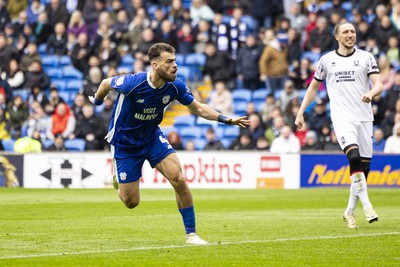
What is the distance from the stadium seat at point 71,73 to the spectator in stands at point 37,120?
2608 millimetres

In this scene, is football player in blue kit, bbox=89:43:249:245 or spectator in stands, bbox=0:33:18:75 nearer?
football player in blue kit, bbox=89:43:249:245

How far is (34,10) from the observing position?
3262 centimetres

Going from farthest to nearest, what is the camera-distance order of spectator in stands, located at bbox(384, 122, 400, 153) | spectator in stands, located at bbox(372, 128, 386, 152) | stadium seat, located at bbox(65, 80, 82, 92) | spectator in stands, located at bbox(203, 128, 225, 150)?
stadium seat, located at bbox(65, 80, 82, 92) < spectator in stands, located at bbox(203, 128, 225, 150) < spectator in stands, located at bbox(372, 128, 386, 152) < spectator in stands, located at bbox(384, 122, 400, 153)

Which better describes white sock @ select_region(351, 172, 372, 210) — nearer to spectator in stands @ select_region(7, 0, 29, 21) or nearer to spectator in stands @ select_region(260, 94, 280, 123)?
spectator in stands @ select_region(260, 94, 280, 123)

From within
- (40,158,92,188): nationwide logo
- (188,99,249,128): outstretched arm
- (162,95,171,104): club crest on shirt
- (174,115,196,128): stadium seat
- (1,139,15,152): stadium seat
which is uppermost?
(162,95,171,104): club crest on shirt

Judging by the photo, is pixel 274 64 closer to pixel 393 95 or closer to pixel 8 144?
pixel 393 95

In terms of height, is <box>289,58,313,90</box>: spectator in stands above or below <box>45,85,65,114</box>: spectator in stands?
above

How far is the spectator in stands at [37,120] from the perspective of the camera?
27766mm

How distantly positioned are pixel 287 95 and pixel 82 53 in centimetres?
698

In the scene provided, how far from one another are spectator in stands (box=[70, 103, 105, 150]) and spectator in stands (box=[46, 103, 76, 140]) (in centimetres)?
20

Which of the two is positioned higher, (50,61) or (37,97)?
(50,61)

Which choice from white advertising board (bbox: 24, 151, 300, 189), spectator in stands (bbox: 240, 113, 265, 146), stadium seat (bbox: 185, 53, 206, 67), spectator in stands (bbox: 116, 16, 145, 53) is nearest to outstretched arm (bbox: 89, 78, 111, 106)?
white advertising board (bbox: 24, 151, 300, 189)

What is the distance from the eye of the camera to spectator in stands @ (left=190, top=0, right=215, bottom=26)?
30.3 m

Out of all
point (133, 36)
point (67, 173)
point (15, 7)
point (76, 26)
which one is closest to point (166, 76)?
point (67, 173)
